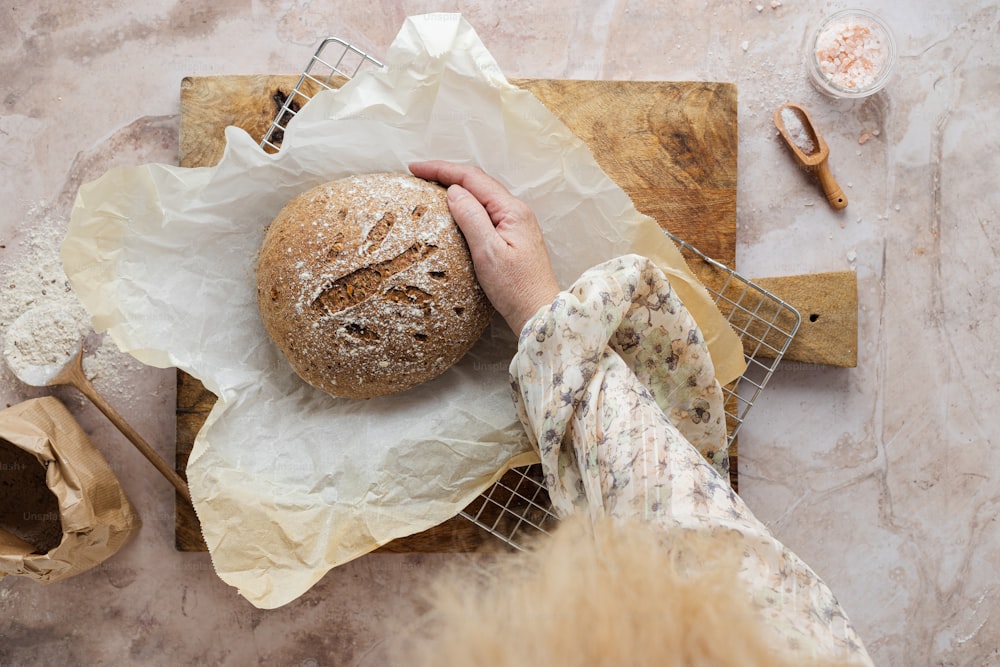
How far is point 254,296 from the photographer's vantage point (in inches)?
49.4

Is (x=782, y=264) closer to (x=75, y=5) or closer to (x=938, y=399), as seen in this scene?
(x=938, y=399)

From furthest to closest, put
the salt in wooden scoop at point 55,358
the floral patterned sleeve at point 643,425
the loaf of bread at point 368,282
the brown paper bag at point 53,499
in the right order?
1. the salt in wooden scoop at point 55,358
2. the brown paper bag at point 53,499
3. the loaf of bread at point 368,282
4. the floral patterned sleeve at point 643,425

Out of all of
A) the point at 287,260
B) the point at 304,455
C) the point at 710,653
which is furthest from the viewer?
the point at 304,455

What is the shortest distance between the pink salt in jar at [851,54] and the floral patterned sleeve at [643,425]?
0.66m

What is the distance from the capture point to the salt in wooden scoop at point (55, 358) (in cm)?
136

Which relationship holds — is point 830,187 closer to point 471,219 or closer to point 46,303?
point 471,219

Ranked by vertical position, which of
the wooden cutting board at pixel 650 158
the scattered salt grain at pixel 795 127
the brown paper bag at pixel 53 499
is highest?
the scattered salt grain at pixel 795 127

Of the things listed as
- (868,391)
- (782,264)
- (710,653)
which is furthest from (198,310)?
(868,391)

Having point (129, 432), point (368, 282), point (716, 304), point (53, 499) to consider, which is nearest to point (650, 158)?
point (716, 304)

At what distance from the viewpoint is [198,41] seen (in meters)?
1.44

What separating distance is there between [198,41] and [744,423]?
1300 millimetres

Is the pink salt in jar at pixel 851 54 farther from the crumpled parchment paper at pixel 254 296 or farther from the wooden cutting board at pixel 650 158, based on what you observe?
the crumpled parchment paper at pixel 254 296

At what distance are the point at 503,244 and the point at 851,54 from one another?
845mm

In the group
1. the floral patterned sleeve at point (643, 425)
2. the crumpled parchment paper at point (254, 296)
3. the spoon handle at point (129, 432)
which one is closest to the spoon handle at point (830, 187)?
the crumpled parchment paper at point (254, 296)
